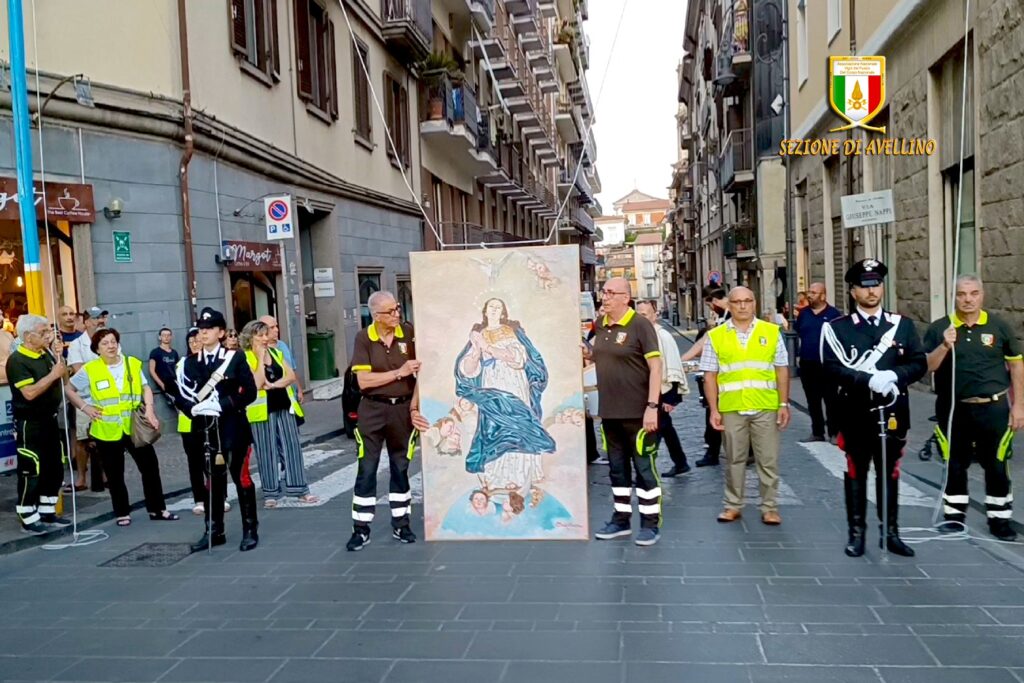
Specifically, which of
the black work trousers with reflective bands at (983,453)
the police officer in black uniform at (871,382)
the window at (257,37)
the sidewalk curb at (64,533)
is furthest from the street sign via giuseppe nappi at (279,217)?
the black work trousers with reflective bands at (983,453)

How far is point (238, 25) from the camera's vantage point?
15453 mm

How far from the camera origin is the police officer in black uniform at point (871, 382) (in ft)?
19.6

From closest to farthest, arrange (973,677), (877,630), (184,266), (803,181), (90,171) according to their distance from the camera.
Result: (973,677) → (877,630) → (90,171) → (184,266) → (803,181)

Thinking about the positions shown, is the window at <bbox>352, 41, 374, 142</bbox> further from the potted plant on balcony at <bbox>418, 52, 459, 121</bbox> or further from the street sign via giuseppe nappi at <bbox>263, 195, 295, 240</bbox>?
the street sign via giuseppe nappi at <bbox>263, 195, 295, 240</bbox>

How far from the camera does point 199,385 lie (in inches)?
275

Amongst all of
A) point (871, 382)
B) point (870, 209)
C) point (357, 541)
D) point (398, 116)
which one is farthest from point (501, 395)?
point (398, 116)

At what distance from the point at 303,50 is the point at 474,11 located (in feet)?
37.2

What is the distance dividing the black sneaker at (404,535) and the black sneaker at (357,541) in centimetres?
22

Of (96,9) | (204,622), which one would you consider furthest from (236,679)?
(96,9)

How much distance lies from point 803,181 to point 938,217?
10475mm

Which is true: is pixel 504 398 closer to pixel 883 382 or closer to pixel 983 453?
pixel 883 382

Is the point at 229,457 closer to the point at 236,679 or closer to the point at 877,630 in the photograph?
the point at 236,679

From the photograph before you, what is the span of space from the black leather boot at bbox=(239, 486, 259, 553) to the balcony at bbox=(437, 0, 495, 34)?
944 inches

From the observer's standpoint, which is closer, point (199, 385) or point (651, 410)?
point (651, 410)
